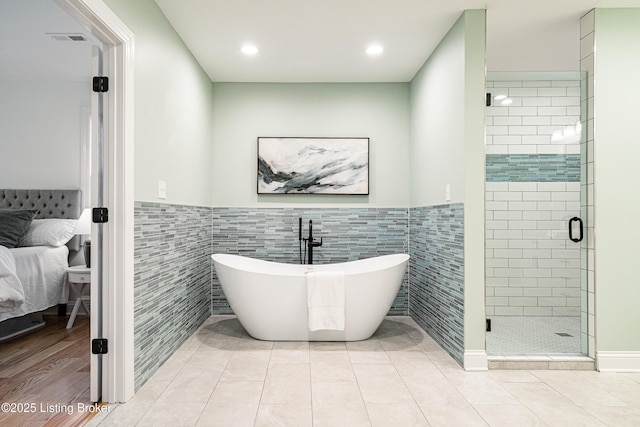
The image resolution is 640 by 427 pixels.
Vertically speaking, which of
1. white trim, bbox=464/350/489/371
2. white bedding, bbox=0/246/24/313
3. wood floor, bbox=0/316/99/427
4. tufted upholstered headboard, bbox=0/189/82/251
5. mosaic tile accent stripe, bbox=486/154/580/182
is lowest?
wood floor, bbox=0/316/99/427

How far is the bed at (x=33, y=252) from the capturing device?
3.50 metres

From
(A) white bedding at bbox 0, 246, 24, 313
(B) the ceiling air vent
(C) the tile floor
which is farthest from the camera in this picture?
(B) the ceiling air vent

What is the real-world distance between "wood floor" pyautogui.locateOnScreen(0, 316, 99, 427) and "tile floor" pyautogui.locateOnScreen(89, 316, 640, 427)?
290 mm

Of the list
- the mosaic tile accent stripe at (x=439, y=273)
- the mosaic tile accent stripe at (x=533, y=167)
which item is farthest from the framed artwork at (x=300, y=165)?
the mosaic tile accent stripe at (x=533, y=167)

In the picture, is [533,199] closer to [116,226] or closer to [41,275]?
[116,226]

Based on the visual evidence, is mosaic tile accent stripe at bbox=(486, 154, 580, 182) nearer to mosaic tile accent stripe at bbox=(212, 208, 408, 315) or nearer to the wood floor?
mosaic tile accent stripe at bbox=(212, 208, 408, 315)

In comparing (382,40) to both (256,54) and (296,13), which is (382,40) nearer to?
(296,13)

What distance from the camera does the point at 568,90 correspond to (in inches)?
124

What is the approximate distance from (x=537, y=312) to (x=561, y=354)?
0.64m

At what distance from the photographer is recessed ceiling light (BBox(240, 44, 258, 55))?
360cm

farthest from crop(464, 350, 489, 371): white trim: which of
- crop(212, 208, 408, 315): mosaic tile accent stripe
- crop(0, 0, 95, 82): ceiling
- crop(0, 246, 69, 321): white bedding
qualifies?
crop(0, 0, 95, 82): ceiling

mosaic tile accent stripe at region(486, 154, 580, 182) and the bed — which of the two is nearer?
mosaic tile accent stripe at region(486, 154, 580, 182)

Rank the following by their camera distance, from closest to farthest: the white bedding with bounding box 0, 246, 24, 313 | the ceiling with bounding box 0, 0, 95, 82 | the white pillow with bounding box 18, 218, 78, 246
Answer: the ceiling with bounding box 0, 0, 95, 82 < the white bedding with bounding box 0, 246, 24, 313 < the white pillow with bounding box 18, 218, 78, 246

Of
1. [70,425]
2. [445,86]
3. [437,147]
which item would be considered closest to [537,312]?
[437,147]
